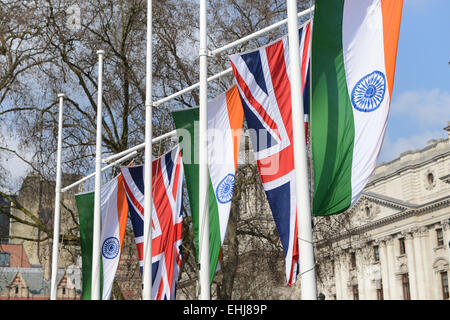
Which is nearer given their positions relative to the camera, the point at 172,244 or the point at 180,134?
the point at 180,134

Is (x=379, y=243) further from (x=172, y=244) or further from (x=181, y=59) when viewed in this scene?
(x=172, y=244)

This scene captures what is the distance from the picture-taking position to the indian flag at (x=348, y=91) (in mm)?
8867

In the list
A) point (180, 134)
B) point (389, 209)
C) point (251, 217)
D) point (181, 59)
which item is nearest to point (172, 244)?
point (180, 134)

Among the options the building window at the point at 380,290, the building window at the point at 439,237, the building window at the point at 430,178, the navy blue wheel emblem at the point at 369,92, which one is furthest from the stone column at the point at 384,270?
the navy blue wheel emblem at the point at 369,92

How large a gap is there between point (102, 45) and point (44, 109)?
2898 millimetres

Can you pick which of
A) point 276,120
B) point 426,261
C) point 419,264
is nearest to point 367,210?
point 419,264

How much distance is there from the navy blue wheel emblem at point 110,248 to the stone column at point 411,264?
58.4 m

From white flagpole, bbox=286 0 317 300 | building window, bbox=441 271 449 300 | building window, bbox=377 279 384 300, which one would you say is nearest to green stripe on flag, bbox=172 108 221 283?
white flagpole, bbox=286 0 317 300

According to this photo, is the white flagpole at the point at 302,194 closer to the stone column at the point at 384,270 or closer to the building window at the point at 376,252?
the stone column at the point at 384,270

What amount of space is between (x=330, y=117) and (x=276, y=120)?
1812 mm

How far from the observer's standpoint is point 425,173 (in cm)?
7269

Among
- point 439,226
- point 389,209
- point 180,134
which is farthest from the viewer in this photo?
point 389,209

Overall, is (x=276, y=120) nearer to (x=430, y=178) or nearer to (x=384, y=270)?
(x=430, y=178)

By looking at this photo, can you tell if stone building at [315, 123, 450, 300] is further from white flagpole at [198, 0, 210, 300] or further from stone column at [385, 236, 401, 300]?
white flagpole at [198, 0, 210, 300]
